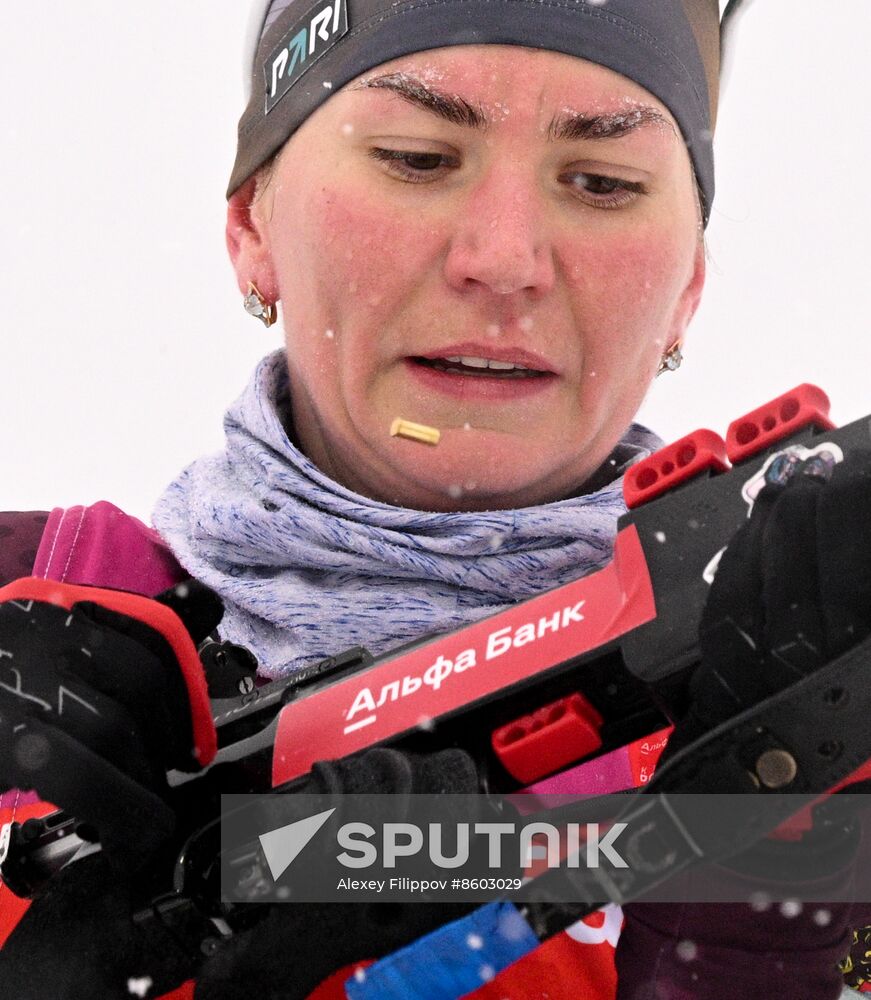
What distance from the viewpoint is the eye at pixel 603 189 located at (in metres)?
1.28

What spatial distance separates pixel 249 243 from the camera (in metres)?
1.63

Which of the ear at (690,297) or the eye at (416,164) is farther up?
the eye at (416,164)

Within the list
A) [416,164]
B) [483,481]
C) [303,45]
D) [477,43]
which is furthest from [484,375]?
[303,45]

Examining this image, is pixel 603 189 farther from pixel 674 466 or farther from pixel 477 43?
pixel 674 466

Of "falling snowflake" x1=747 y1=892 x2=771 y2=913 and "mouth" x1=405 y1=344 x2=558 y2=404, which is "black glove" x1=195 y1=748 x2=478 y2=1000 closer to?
"falling snowflake" x1=747 y1=892 x2=771 y2=913

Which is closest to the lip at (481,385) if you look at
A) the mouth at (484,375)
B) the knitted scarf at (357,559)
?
the mouth at (484,375)

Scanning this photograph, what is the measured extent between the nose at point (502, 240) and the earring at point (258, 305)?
0.43 m

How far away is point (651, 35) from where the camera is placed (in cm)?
143

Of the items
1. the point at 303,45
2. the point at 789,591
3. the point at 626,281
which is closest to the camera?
the point at 789,591

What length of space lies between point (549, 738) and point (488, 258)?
1.78 ft

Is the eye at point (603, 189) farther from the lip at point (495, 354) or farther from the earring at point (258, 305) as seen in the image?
the earring at point (258, 305)

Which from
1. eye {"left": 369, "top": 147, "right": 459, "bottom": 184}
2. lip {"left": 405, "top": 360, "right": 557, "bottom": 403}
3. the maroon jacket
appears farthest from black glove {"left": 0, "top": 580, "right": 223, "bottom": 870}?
eye {"left": 369, "top": 147, "right": 459, "bottom": 184}

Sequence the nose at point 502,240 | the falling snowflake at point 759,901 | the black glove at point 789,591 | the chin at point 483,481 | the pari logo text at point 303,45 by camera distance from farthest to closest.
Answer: the pari logo text at point 303,45 < the chin at point 483,481 < the nose at point 502,240 < the falling snowflake at point 759,901 < the black glove at point 789,591

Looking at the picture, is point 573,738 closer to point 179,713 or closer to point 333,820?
point 333,820
